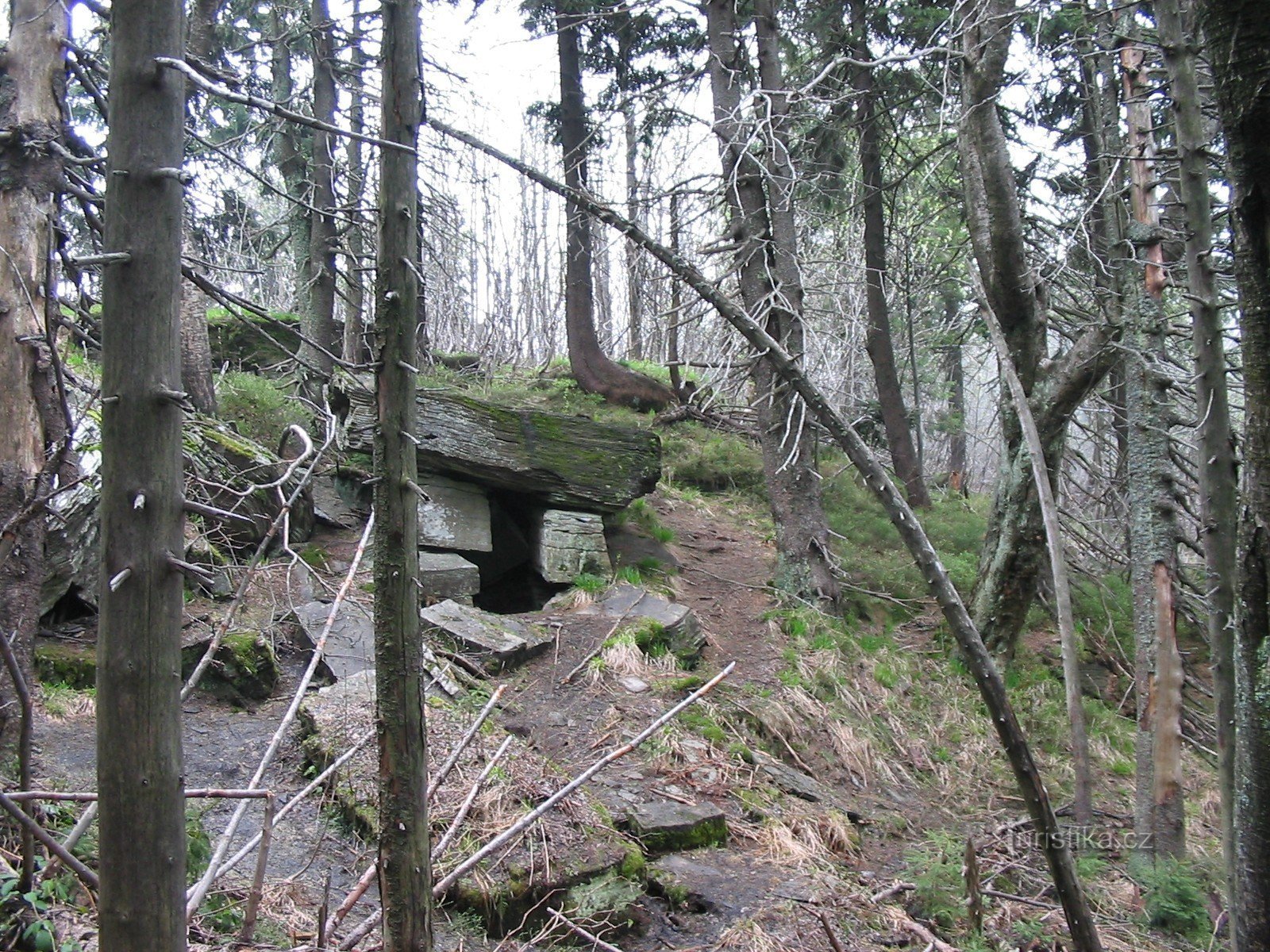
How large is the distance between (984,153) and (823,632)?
4.87 m

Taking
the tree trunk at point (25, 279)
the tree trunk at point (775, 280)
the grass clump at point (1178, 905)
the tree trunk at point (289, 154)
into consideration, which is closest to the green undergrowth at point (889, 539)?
the tree trunk at point (775, 280)

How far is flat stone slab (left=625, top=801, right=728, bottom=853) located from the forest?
1.6 inches

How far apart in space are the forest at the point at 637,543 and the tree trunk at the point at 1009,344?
0.05 m

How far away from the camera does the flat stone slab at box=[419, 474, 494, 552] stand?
8852 millimetres

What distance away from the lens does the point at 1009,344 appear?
886 centimetres

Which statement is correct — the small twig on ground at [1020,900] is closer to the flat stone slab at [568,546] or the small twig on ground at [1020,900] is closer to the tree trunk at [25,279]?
the flat stone slab at [568,546]

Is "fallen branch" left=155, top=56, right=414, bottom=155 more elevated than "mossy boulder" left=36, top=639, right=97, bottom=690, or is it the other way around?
"fallen branch" left=155, top=56, right=414, bottom=155

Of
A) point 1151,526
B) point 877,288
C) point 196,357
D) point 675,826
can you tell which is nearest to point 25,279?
point 675,826

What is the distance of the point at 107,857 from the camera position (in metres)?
1.95

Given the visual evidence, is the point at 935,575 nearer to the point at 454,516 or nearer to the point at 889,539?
the point at 454,516

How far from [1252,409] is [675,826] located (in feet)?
14.7

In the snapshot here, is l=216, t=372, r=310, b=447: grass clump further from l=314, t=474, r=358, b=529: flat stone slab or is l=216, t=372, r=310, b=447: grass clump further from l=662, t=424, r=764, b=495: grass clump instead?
l=662, t=424, r=764, b=495: grass clump

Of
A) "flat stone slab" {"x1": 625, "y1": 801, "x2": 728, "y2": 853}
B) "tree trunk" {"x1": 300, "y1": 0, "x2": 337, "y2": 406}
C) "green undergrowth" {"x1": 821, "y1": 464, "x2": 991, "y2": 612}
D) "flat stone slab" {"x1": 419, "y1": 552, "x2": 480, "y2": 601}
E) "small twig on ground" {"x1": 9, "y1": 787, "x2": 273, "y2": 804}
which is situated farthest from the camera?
"tree trunk" {"x1": 300, "y1": 0, "x2": 337, "y2": 406}

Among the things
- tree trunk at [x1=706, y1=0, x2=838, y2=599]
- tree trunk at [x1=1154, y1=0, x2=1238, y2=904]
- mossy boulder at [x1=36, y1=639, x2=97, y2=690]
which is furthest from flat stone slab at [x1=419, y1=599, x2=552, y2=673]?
tree trunk at [x1=1154, y1=0, x2=1238, y2=904]
